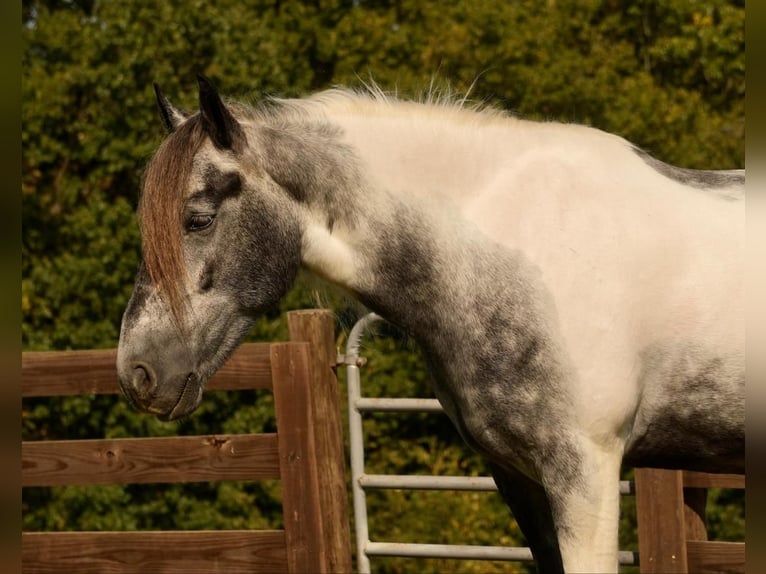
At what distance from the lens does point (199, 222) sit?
2436 millimetres

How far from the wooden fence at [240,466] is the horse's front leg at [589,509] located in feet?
6.00

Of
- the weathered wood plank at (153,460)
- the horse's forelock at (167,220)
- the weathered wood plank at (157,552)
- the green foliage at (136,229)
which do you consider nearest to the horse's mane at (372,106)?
the horse's forelock at (167,220)

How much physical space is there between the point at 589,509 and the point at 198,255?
3.58 feet

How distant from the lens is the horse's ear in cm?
239

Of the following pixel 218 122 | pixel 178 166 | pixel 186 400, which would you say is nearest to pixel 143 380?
pixel 186 400

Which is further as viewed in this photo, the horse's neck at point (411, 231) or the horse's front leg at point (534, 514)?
the horse's front leg at point (534, 514)

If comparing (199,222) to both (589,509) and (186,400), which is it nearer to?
(186,400)

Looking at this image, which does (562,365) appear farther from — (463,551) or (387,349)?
(387,349)

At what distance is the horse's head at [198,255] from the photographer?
2396mm

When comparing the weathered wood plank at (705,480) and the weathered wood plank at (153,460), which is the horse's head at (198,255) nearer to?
the weathered wood plank at (153,460)

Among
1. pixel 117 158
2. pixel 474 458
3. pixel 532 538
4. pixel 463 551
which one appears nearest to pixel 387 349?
pixel 474 458

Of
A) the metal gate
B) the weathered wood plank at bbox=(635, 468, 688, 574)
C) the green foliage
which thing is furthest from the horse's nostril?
the green foliage

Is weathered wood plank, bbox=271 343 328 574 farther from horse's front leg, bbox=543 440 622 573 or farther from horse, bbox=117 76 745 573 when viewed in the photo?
horse's front leg, bbox=543 440 622 573

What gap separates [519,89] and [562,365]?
25.6ft
